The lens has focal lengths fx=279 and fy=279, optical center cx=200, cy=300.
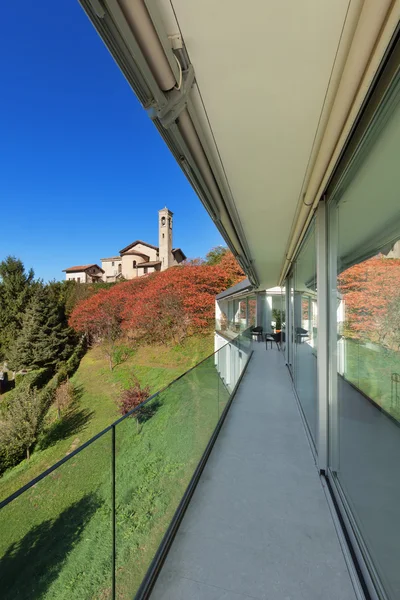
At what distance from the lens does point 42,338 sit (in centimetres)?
1908

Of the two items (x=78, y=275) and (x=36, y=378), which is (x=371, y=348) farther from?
(x=78, y=275)

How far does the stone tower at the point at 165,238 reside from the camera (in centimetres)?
4109

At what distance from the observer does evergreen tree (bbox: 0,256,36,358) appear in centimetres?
2206

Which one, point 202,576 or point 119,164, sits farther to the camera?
point 119,164

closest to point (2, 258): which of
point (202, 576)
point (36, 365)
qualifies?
point (36, 365)

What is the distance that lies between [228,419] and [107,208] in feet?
133

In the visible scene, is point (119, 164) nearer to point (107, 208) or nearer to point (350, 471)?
point (107, 208)

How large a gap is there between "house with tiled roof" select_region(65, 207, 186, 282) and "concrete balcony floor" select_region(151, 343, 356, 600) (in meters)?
36.3

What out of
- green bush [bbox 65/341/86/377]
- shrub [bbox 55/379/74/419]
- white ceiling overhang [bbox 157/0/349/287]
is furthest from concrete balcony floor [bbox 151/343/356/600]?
green bush [bbox 65/341/86/377]

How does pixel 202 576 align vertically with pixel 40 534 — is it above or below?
below

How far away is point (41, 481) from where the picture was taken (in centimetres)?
86

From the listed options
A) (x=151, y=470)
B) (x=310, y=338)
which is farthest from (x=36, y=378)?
(x=151, y=470)

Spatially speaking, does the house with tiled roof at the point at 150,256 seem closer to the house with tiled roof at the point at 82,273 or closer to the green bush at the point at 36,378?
the house with tiled roof at the point at 82,273

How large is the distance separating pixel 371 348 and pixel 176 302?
51.1ft
